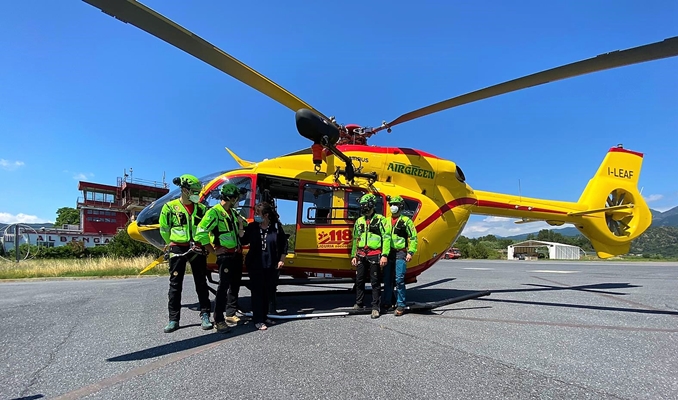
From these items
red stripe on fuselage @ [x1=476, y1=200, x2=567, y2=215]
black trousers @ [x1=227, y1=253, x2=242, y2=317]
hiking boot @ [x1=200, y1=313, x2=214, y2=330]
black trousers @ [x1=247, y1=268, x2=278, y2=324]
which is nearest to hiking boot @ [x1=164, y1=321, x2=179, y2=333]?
hiking boot @ [x1=200, y1=313, x2=214, y2=330]

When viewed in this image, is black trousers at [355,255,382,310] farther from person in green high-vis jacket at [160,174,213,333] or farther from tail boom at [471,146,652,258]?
tail boom at [471,146,652,258]

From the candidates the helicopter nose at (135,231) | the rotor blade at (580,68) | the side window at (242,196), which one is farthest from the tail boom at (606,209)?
the helicopter nose at (135,231)

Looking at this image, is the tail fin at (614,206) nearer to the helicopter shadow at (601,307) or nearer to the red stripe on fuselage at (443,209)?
the helicopter shadow at (601,307)

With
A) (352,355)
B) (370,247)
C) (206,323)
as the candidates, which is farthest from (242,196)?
(352,355)

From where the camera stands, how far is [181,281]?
16.6 feet

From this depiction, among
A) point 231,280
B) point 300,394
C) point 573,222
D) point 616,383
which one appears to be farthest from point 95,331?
point 573,222

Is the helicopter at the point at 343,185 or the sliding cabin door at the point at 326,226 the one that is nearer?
the helicopter at the point at 343,185

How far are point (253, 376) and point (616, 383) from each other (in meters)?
3.21

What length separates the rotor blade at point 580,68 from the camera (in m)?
4.21

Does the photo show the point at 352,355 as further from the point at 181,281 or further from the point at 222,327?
the point at 181,281

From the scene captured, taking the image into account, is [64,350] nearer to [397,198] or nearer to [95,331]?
[95,331]

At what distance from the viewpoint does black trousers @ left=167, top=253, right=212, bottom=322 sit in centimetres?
487

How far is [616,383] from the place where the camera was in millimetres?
3016

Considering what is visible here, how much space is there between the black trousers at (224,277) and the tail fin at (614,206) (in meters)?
8.58
